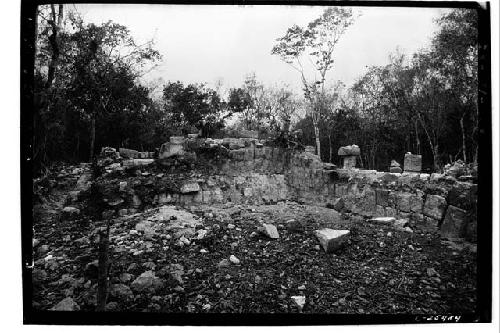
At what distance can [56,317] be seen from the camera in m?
2.20

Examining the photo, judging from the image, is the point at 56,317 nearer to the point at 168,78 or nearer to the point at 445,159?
the point at 168,78

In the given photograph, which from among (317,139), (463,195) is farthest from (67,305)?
(463,195)

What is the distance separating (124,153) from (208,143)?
0.90 meters

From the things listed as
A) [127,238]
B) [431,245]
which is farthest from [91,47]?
[431,245]

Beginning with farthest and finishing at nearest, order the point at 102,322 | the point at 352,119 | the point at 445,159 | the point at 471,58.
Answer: the point at 352,119
the point at 445,159
the point at 471,58
the point at 102,322

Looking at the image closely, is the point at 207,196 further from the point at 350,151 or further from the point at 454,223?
the point at 454,223

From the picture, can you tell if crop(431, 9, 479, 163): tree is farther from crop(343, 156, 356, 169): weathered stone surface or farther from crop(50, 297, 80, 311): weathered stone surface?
crop(50, 297, 80, 311): weathered stone surface

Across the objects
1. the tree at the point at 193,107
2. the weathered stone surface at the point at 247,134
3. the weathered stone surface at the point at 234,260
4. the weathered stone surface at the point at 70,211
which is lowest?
the weathered stone surface at the point at 234,260

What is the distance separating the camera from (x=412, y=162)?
258 centimetres

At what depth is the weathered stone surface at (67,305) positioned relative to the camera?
2.19m

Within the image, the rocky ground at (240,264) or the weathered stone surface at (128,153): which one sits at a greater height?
the weathered stone surface at (128,153)

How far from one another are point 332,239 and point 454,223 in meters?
1.17

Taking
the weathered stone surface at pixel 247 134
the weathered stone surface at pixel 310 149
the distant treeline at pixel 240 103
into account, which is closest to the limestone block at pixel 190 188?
the distant treeline at pixel 240 103

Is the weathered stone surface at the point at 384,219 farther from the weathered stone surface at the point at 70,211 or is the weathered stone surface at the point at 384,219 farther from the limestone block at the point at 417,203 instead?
the weathered stone surface at the point at 70,211
